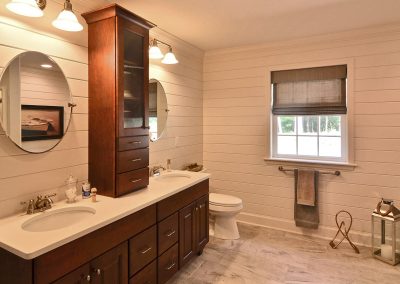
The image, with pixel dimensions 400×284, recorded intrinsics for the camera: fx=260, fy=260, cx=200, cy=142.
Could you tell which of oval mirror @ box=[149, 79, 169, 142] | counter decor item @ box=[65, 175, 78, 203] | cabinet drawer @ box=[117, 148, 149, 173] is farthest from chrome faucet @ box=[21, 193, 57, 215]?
oval mirror @ box=[149, 79, 169, 142]

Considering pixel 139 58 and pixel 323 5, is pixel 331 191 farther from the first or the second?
pixel 139 58

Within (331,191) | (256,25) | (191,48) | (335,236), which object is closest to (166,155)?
(191,48)

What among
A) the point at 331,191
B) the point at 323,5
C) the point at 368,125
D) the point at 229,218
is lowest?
the point at 229,218

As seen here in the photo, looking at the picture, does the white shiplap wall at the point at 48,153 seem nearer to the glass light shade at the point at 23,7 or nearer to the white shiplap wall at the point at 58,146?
the white shiplap wall at the point at 58,146

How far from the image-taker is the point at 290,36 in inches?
119

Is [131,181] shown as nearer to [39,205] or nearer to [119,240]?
[119,240]

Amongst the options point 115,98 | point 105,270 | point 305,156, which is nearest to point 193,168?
point 305,156

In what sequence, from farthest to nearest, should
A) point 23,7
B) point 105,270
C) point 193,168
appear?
point 193,168, point 105,270, point 23,7

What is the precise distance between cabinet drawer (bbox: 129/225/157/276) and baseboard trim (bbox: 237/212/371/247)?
6.16 feet

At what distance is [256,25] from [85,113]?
1.90 m

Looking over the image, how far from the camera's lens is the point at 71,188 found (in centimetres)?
183

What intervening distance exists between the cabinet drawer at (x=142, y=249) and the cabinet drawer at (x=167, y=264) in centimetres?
13

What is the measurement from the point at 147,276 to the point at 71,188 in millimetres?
825

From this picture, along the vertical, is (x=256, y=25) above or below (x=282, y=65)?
above
